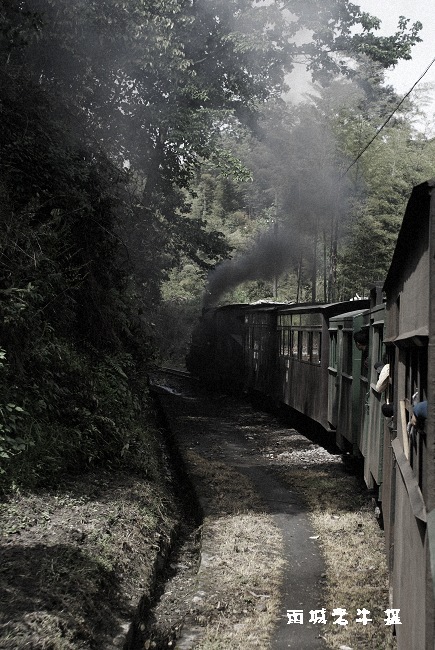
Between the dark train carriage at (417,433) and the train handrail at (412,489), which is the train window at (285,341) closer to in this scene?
the dark train carriage at (417,433)

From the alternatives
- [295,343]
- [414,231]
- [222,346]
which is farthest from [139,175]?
[414,231]

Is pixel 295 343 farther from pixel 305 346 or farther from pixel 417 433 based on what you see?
pixel 417 433

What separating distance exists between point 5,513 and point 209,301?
2596 cm

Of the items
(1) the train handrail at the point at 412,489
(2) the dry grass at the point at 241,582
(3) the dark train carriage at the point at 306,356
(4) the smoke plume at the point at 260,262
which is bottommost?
(2) the dry grass at the point at 241,582

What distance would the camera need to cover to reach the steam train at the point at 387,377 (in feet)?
9.77

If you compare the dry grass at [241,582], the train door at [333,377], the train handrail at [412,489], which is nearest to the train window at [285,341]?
the train door at [333,377]

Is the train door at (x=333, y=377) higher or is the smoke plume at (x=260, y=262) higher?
the smoke plume at (x=260, y=262)

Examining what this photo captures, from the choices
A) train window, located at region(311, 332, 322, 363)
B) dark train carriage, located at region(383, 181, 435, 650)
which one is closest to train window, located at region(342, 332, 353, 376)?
train window, located at region(311, 332, 322, 363)

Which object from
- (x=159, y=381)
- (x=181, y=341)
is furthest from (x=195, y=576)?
(x=181, y=341)

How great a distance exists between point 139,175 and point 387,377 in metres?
21.8

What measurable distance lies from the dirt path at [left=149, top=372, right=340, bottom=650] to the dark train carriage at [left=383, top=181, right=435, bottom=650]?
1572 mm

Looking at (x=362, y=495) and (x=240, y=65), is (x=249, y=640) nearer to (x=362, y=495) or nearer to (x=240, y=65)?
(x=362, y=495)

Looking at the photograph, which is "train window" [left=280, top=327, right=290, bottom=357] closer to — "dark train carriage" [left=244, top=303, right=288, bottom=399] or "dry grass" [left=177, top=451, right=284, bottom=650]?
"dark train carriage" [left=244, top=303, right=288, bottom=399]

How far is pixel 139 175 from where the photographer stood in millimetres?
27281
